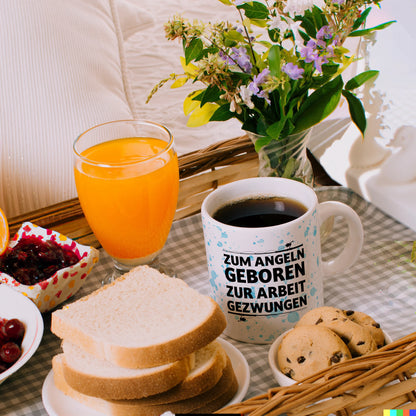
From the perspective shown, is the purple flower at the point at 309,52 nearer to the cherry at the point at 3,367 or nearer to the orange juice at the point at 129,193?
the orange juice at the point at 129,193

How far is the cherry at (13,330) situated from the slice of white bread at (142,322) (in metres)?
0.06

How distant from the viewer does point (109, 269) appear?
0.99 m

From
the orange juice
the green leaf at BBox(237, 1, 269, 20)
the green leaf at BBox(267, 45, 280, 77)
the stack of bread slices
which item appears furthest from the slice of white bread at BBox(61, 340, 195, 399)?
the green leaf at BBox(237, 1, 269, 20)

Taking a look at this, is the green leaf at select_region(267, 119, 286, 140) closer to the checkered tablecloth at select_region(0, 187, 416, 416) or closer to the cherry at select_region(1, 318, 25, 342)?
the checkered tablecloth at select_region(0, 187, 416, 416)

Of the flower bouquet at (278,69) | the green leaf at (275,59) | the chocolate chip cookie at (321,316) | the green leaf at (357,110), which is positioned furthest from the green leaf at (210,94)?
the chocolate chip cookie at (321,316)

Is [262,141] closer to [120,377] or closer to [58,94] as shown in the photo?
[120,377]

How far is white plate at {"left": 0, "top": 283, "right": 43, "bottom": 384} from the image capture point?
726mm

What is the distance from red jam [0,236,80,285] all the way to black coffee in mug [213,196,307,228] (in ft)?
0.76

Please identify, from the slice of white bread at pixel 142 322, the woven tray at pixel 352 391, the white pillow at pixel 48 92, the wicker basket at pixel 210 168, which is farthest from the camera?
the white pillow at pixel 48 92

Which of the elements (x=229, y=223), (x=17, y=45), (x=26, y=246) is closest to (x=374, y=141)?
(x=229, y=223)

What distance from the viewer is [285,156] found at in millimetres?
909

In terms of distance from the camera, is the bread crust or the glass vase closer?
the bread crust

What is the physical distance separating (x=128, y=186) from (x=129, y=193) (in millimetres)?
11

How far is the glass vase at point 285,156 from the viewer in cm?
90
